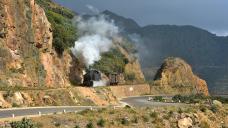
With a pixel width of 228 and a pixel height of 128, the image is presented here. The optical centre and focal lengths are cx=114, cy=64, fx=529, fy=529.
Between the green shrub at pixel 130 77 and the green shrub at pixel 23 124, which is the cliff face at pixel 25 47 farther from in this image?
the green shrub at pixel 130 77

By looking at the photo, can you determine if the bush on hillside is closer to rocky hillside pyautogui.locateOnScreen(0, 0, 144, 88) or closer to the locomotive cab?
the locomotive cab

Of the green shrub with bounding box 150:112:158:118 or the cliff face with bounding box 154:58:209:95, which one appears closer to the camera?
the green shrub with bounding box 150:112:158:118

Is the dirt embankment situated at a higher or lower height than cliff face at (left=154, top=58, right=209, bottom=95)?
lower

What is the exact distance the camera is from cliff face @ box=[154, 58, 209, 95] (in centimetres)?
11619

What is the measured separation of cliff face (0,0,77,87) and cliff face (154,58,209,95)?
1608 inches

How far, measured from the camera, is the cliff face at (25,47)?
66.1m

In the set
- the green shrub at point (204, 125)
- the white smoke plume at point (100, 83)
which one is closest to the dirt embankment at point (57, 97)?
the green shrub at point (204, 125)

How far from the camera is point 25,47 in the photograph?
232ft

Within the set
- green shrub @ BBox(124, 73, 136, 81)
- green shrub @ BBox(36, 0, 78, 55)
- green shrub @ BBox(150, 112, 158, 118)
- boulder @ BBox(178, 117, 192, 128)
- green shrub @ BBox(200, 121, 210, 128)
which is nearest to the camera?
green shrub @ BBox(150, 112, 158, 118)

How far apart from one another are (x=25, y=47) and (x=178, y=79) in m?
54.4

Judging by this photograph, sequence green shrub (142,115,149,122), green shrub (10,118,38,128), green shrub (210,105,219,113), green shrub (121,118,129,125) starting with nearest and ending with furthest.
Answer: green shrub (10,118,38,128) → green shrub (121,118,129,125) → green shrub (142,115,149,122) → green shrub (210,105,219,113)

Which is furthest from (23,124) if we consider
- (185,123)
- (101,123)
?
(185,123)

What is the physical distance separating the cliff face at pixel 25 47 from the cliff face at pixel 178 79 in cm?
4083

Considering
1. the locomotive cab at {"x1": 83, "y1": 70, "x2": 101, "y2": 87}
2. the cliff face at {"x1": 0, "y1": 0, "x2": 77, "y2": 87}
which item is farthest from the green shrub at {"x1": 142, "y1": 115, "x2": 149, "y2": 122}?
the locomotive cab at {"x1": 83, "y1": 70, "x2": 101, "y2": 87}
